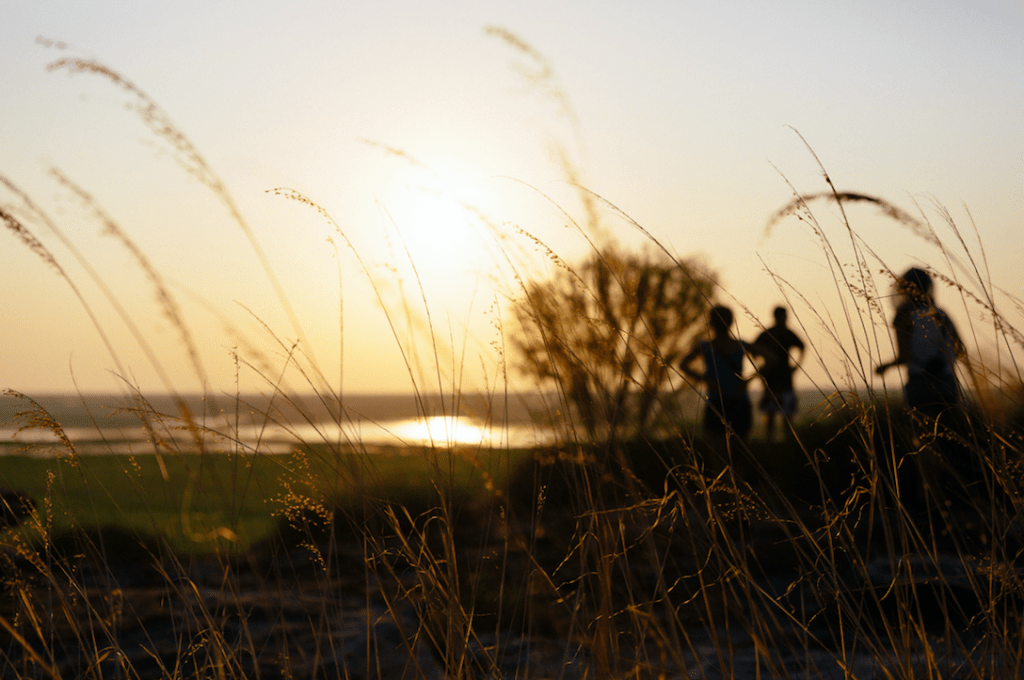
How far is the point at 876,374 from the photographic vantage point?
1.66 metres

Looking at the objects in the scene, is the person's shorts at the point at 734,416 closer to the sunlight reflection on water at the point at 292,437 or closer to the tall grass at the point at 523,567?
the tall grass at the point at 523,567

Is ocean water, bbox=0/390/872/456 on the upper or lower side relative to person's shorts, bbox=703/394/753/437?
upper

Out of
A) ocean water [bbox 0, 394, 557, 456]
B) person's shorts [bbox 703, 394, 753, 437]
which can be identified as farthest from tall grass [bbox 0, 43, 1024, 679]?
person's shorts [bbox 703, 394, 753, 437]

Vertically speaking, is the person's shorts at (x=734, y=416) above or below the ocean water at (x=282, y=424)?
below

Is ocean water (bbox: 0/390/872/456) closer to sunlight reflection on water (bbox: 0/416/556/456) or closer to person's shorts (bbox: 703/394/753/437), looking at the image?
sunlight reflection on water (bbox: 0/416/556/456)

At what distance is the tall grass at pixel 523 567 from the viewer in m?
1.35

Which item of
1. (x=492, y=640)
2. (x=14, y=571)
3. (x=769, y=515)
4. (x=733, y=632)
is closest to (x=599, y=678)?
(x=769, y=515)

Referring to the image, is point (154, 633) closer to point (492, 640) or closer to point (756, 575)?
point (492, 640)

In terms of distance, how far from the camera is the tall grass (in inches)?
53.0

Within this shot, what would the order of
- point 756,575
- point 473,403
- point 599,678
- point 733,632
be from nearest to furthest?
1. point 599,678
2. point 473,403
3. point 733,632
4. point 756,575

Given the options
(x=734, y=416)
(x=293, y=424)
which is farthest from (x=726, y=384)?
(x=293, y=424)

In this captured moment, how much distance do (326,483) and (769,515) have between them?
93 centimetres

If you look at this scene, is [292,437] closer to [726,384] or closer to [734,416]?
[734,416]

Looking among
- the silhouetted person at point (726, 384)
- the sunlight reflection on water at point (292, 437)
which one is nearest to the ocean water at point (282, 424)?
the sunlight reflection on water at point (292, 437)
